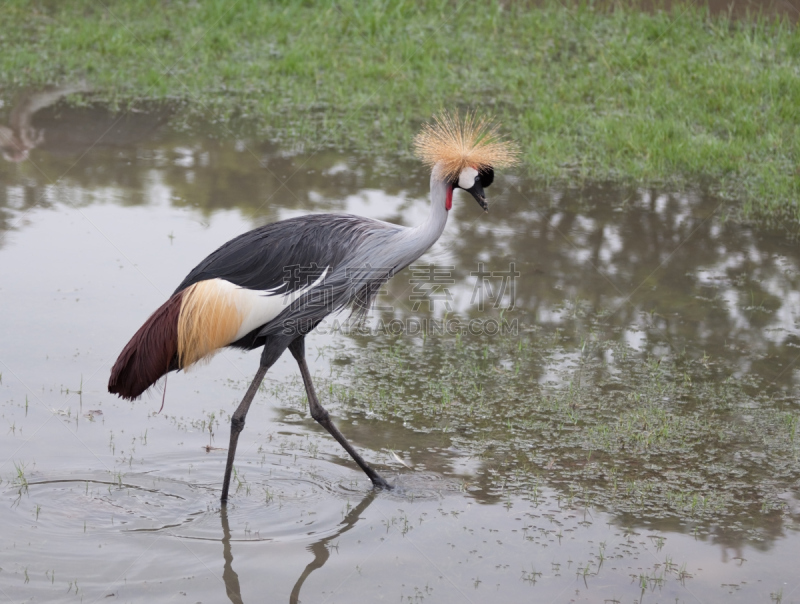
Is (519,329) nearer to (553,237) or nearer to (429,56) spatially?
(553,237)

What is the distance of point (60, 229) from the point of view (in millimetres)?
6258

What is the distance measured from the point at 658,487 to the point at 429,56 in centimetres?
637

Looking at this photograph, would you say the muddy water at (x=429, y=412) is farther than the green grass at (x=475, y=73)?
No

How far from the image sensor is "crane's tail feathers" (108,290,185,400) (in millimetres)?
3711

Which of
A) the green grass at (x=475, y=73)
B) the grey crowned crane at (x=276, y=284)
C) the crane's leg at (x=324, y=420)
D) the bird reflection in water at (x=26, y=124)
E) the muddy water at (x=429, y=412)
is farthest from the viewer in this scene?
the green grass at (x=475, y=73)

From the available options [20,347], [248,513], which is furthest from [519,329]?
[20,347]

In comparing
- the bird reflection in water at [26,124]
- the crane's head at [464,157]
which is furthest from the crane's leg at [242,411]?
the bird reflection in water at [26,124]

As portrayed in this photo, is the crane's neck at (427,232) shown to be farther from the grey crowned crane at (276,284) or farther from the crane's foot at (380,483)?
the crane's foot at (380,483)

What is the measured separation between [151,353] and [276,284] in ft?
1.69

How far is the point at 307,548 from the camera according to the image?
353cm

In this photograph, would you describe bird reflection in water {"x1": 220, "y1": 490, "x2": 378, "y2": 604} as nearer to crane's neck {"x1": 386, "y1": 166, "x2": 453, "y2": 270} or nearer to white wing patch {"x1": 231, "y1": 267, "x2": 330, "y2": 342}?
white wing patch {"x1": 231, "y1": 267, "x2": 330, "y2": 342}

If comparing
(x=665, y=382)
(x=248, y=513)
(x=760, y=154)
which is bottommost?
(x=248, y=513)

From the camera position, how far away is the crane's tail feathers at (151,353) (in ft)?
12.2

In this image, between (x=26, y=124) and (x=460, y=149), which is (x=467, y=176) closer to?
(x=460, y=149)
